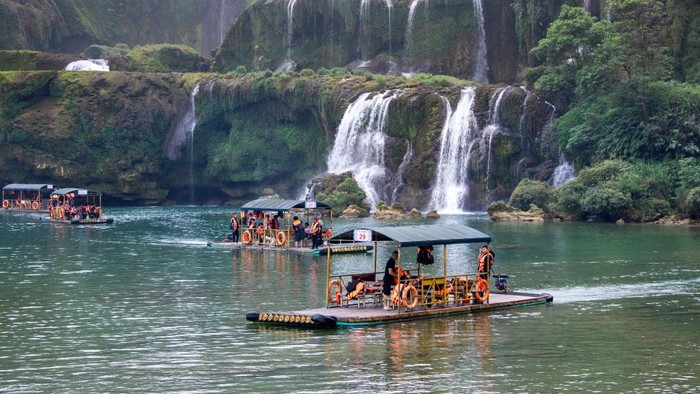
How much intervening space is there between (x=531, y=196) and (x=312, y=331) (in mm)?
58737

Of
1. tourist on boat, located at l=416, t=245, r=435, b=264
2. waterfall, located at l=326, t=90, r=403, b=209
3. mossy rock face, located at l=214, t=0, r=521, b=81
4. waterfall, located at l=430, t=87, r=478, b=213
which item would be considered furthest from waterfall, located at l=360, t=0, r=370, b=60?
tourist on boat, located at l=416, t=245, r=435, b=264

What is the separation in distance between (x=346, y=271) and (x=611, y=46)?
47.8 metres

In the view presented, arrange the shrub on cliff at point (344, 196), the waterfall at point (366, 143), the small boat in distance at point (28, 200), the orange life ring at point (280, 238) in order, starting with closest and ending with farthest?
the orange life ring at point (280, 238) → the shrub on cliff at point (344, 196) → the waterfall at point (366, 143) → the small boat in distance at point (28, 200)

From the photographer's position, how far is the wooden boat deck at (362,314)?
3803 centimetres

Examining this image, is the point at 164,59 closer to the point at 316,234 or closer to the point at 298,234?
the point at 298,234

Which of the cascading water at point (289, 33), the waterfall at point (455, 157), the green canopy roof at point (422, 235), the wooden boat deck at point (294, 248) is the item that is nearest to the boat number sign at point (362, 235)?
the green canopy roof at point (422, 235)

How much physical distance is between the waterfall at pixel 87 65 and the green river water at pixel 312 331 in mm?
76515

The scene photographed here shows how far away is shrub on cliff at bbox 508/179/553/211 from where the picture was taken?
94.3 metres

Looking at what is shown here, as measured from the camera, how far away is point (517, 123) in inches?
4077

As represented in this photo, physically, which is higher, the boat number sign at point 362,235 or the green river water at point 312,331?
the boat number sign at point 362,235

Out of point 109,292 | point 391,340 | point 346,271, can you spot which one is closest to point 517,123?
point 346,271

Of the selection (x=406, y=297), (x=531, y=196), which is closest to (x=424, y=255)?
(x=406, y=297)

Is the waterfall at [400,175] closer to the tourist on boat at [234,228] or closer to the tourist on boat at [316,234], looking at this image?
the tourist on boat at [234,228]

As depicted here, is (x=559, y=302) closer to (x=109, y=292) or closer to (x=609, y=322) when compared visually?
(x=609, y=322)
